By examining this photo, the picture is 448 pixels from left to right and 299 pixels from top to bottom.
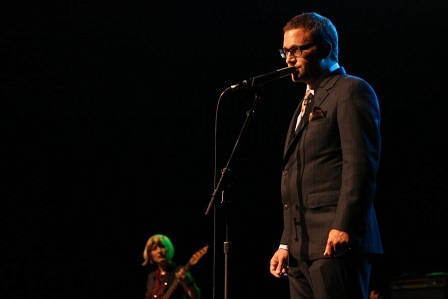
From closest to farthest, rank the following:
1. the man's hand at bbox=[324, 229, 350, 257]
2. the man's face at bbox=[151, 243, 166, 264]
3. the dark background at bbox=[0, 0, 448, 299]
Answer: the man's hand at bbox=[324, 229, 350, 257] → the dark background at bbox=[0, 0, 448, 299] → the man's face at bbox=[151, 243, 166, 264]

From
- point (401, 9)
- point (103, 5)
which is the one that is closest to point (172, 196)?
point (103, 5)

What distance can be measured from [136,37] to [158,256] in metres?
2.12

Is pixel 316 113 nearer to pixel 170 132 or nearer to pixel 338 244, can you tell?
pixel 338 244

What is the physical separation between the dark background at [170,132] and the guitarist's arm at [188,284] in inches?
13.2

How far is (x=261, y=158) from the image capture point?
22.9 feet

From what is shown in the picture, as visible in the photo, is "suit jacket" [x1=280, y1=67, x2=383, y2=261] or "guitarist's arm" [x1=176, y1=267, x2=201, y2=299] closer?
"suit jacket" [x1=280, y1=67, x2=383, y2=261]

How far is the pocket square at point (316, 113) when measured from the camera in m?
2.30

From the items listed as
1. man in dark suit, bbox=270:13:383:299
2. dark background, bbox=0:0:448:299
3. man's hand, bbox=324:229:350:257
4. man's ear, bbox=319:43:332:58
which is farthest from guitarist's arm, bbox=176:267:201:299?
man's hand, bbox=324:229:350:257

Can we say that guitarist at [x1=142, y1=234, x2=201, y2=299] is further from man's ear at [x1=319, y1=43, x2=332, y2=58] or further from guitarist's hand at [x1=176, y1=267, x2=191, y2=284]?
man's ear at [x1=319, y1=43, x2=332, y2=58]

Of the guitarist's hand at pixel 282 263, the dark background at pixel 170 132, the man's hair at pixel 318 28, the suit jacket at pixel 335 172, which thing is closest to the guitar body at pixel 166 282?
the dark background at pixel 170 132

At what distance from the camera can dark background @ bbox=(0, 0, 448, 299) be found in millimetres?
5789

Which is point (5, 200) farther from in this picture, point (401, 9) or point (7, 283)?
point (401, 9)

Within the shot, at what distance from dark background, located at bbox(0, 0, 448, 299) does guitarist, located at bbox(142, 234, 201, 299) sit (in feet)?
1.26

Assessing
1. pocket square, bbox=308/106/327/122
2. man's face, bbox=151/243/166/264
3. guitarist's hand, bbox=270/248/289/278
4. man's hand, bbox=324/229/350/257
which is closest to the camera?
man's hand, bbox=324/229/350/257
